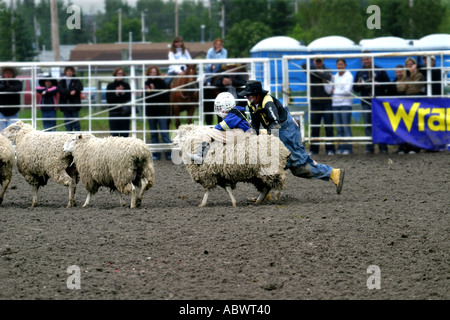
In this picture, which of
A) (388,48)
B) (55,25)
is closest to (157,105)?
(55,25)

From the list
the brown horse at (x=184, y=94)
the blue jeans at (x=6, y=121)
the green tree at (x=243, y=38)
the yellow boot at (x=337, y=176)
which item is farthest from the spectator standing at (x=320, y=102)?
the green tree at (x=243, y=38)

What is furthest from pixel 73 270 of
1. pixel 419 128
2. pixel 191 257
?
pixel 419 128

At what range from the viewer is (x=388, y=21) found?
3578cm

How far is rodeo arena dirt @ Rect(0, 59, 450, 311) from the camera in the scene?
5.55 m

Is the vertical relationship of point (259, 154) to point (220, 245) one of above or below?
above

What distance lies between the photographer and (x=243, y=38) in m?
44.9

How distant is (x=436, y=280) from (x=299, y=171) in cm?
374

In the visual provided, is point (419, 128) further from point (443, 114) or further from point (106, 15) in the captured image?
point (106, 15)

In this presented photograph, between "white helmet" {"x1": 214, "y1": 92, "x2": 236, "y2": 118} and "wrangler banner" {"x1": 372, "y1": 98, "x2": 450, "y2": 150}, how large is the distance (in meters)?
6.28

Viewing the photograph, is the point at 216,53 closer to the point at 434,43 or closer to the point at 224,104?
the point at 224,104

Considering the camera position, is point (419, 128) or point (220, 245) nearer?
point (220, 245)

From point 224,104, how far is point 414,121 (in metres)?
6.52

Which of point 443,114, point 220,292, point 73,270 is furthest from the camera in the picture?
point 443,114

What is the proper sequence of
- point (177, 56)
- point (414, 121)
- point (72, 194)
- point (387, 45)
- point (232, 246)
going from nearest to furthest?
point (232, 246)
point (72, 194)
point (414, 121)
point (177, 56)
point (387, 45)
